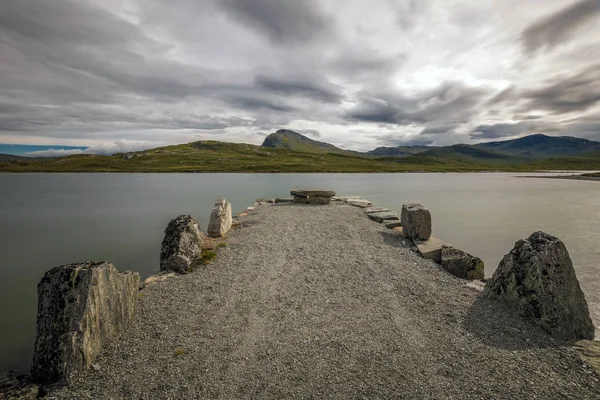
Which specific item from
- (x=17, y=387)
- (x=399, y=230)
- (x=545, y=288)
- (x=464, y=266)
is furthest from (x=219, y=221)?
(x=545, y=288)

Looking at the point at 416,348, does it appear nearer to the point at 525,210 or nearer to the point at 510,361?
the point at 510,361

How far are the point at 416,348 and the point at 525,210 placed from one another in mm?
35121

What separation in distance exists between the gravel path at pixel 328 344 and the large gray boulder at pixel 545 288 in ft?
1.48

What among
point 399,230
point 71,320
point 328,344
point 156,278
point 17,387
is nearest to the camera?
point 17,387

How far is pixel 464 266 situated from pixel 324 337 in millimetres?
7123

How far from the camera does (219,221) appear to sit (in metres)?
16.8

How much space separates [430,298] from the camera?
9.41 m

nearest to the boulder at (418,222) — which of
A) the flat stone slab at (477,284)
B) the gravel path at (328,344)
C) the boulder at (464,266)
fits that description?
the boulder at (464,266)

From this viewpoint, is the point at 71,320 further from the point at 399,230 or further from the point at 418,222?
the point at 399,230

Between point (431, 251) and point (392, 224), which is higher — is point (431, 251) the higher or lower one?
the lower one

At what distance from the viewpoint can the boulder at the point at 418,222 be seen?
50.0 ft

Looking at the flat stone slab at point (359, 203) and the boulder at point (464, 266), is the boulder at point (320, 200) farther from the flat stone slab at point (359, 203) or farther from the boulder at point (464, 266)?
the boulder at point (464, 266)

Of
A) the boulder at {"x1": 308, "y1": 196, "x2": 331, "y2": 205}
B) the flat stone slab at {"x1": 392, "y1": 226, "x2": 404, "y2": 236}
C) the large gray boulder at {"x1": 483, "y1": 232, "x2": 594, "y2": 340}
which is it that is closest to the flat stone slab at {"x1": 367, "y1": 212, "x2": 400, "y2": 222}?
the flat stone slab at {"x1": 392, "y1": 226, "x2": 404, "y2": 236}

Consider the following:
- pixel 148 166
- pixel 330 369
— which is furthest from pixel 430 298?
pixel 148 166
